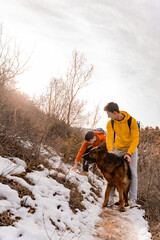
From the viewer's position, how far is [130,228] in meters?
3.47

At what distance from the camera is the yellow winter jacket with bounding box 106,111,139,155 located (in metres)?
4.16

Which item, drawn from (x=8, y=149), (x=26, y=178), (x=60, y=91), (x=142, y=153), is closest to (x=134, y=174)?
(x=26, y=178)

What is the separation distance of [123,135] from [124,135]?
0.02m

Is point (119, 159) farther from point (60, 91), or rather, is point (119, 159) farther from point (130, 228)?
point (60, 91)

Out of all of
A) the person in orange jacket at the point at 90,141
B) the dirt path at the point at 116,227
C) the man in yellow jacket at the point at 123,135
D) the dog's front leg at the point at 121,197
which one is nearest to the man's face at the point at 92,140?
the person in orange jacket at the point at 90,141

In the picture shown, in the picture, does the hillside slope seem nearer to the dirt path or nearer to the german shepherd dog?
the dirt path

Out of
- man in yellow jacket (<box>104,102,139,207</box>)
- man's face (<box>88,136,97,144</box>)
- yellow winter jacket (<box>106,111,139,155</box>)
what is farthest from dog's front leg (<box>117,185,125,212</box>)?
man's face (<box>88,136,97,144</box>)

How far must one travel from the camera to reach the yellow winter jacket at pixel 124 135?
13.6ft

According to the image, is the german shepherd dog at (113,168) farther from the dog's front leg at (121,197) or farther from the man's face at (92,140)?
the man's face at (92,140)

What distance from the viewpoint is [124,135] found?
14.1ft

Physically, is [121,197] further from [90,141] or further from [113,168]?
[90,141]

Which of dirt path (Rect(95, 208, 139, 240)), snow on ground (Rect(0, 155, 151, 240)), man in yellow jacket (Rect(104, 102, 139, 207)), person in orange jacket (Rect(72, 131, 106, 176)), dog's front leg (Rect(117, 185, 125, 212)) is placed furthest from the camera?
person in orange jacket (Rect(72, 131, 106, 176))

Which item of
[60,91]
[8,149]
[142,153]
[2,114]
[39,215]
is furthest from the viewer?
[60,91]

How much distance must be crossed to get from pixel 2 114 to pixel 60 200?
8.36 feet
